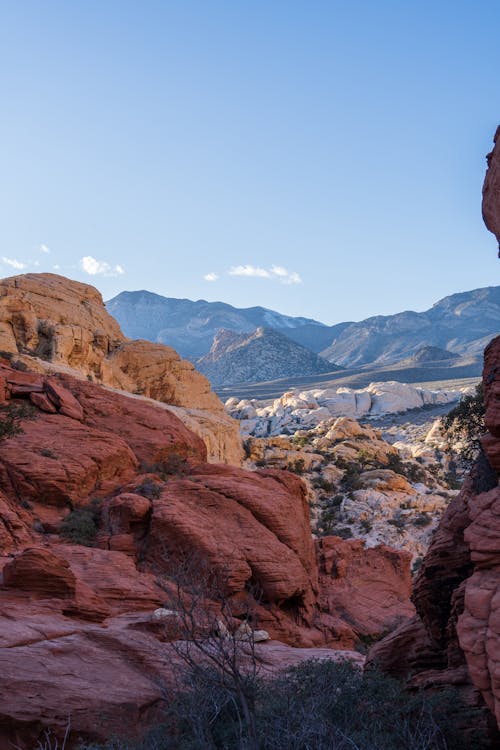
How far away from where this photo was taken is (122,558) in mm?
16125

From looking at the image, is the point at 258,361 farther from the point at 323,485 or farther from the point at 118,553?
the point at 118,553

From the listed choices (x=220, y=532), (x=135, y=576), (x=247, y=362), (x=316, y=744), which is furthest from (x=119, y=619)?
(x=247, y=362)

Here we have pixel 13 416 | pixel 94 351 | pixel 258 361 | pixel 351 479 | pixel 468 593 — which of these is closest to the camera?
pixel 468 593

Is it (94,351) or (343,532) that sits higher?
(94,351)

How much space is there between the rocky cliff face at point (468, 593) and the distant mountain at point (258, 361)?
423 ft

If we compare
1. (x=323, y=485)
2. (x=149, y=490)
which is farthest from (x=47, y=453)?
(x=323, y=485)

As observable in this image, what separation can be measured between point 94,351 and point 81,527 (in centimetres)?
1720

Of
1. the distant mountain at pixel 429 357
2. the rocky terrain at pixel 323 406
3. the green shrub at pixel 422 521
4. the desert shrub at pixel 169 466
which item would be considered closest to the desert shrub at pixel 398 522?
the green shrub at pixel 422 521

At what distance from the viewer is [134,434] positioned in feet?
78.5

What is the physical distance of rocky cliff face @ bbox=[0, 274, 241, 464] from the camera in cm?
3103

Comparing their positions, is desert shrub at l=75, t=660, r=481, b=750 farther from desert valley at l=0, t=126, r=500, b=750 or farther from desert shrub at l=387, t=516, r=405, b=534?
desert shrub at l=387, t=516, r=405, b=534

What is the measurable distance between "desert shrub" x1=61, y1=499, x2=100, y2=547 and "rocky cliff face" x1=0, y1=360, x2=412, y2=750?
0.06 metres

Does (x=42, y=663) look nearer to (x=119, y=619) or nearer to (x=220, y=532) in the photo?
(x=119, y=619)

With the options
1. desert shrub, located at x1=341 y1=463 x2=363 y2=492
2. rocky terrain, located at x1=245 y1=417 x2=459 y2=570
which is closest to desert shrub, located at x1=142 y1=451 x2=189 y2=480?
rocky terrain, located at x1=245 y1=417 x2=459 y2=570
